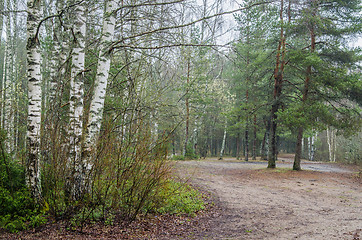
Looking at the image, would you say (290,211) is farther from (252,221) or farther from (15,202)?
(15,202)

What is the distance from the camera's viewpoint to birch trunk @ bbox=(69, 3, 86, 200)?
4207 mm

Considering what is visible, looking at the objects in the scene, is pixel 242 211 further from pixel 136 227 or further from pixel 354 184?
pixel 354 184

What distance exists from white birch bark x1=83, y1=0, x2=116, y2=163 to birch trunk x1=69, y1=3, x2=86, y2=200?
16cm

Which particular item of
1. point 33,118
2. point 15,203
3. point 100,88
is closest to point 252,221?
point 100,88

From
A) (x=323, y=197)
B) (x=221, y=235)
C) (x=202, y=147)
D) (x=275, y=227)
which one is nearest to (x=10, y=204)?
(x=221, y=235)

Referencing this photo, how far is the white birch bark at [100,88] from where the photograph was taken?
445 centimetres

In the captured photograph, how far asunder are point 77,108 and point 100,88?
538 mm

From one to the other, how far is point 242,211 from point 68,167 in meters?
4.14

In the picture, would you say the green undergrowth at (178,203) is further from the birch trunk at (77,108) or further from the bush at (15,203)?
the bush at (15,203)

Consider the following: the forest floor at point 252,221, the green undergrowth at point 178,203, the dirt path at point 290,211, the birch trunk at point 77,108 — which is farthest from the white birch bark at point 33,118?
the dirt path at point 290,211

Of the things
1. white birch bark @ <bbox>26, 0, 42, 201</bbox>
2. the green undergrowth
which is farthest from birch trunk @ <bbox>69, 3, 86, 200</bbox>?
the green undergrowth

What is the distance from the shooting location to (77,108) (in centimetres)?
445

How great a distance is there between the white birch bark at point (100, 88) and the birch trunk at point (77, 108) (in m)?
0.16

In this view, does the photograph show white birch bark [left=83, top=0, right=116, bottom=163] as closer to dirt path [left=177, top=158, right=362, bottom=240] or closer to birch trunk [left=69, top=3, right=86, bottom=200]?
birch trunk [left=69, top=3, right=86, bottom=200]
